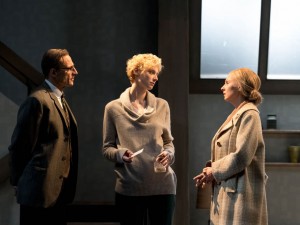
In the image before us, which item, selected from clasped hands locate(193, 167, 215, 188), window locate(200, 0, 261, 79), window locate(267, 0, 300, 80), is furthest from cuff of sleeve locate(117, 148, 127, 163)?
window locate(267, 0, 300, 80)

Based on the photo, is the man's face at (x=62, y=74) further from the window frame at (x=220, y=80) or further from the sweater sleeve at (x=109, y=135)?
the window frame at (x=220, y=80)

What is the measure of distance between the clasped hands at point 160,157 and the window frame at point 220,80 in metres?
2.23

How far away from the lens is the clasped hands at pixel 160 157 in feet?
9.95

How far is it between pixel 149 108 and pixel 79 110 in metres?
1.92

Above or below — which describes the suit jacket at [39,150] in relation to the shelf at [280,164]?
above

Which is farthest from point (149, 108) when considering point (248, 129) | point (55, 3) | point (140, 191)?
point (55, 3)

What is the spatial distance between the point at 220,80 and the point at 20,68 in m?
2.12

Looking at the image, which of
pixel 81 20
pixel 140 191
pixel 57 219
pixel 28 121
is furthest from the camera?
pixel 81 20

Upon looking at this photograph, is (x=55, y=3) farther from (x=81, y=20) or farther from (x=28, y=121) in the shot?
(x=28, y=121)

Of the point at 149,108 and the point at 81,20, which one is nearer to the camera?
the point at 149,108

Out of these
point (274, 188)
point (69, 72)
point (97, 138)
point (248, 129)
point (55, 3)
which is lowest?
point (274, 188)

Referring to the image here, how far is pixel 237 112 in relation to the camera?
277 centimetres

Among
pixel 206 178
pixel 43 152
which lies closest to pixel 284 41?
pixel 206 178

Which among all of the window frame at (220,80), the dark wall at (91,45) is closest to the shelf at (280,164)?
the window frame at (220,80)
